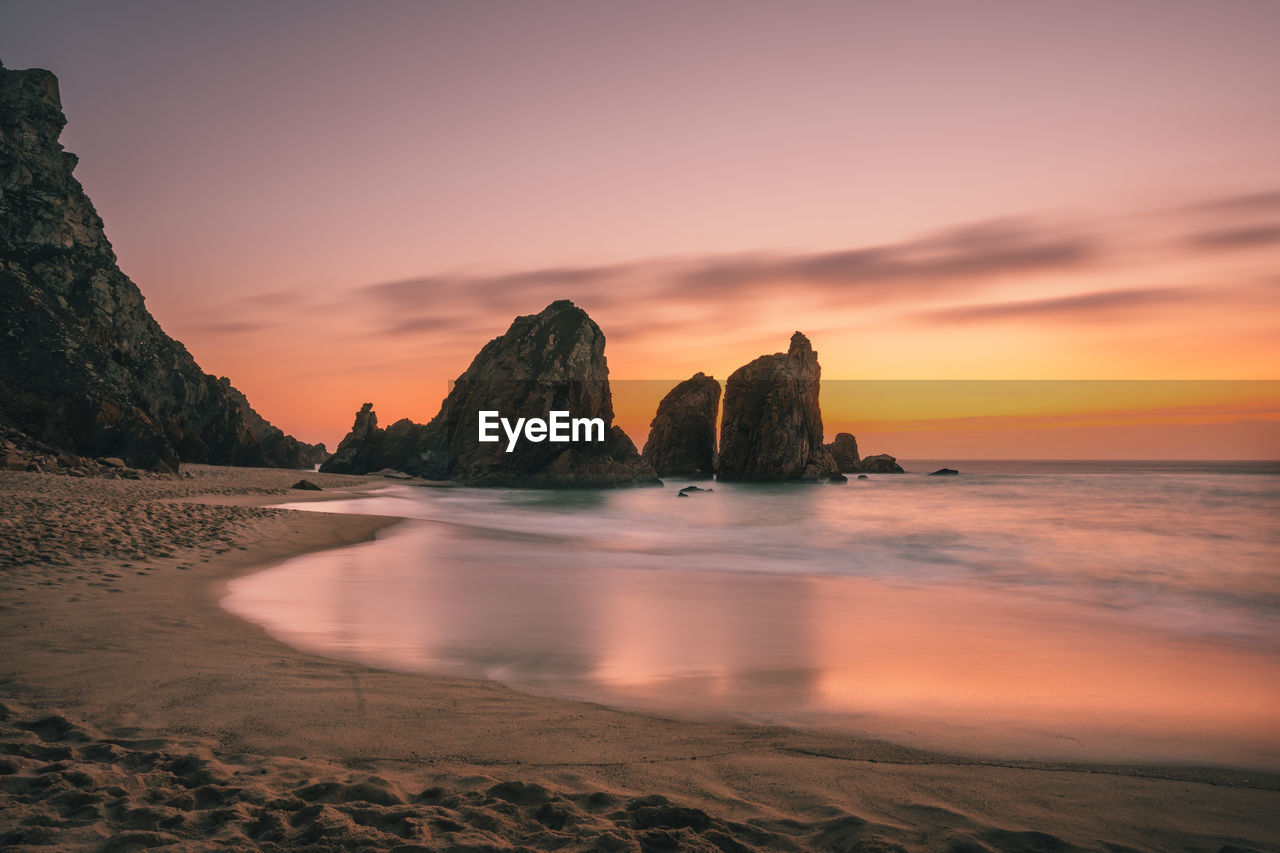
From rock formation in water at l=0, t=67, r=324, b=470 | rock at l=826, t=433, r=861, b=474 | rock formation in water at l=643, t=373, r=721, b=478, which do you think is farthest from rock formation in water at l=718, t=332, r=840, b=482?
rock formation in water at l=0, t=67, r=324, b=470

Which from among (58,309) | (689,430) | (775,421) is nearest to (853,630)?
(58,309)

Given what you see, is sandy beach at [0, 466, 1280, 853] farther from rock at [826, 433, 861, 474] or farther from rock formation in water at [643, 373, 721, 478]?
rock at [826, 433, 861, 474]

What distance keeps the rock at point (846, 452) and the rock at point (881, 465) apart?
3796 millimetres

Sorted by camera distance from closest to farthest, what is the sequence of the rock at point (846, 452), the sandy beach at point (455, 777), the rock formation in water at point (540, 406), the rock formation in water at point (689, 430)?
the sandy beach at point (455, 777) < the rock formation in water at point (540, 406) < the rock formation in water at point (689, 430) < the rock at point (846, 452)

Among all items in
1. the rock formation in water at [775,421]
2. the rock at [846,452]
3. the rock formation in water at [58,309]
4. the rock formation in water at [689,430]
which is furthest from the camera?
the rock at [846,452]

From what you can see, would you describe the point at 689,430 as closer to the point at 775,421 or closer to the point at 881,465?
the point at 775,421

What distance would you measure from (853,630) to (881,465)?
10617 centimetres

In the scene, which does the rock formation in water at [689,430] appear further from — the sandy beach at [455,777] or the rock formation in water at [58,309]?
the sandy beach at [455,777]

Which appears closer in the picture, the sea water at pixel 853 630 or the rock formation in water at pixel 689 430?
the sea water at pixel 853 630

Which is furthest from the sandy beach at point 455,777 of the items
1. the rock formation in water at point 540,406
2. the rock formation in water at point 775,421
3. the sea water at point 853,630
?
the rock formation in water at point 775,421

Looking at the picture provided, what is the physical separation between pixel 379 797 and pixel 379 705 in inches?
64.2

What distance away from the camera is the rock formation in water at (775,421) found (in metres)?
71.1

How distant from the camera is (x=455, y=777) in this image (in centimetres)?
369

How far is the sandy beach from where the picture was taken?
309cm
